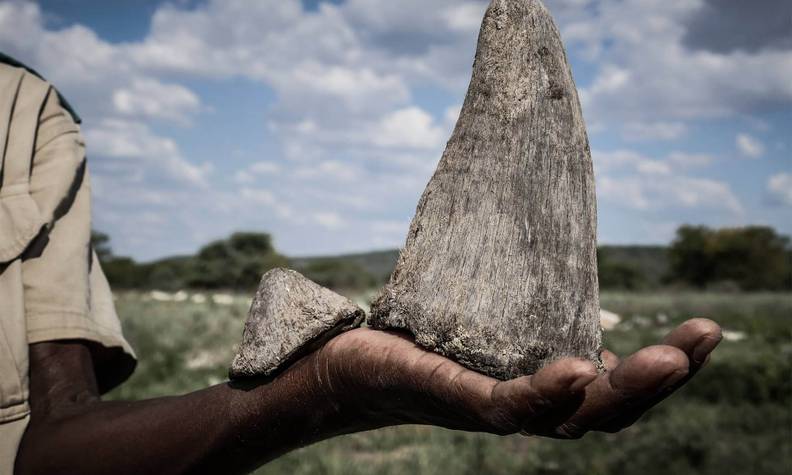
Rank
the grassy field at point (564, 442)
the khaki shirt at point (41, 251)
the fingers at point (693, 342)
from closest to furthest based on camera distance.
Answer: the fingers at point (693, 342) → the khaki shirt at point (41, 251) → the grassy field at point (564, 442)

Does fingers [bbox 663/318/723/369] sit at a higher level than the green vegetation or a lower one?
higher

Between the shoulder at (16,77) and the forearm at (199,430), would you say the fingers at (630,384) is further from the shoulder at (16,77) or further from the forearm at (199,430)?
the shoulder at (16,77)

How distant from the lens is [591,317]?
1.85 m

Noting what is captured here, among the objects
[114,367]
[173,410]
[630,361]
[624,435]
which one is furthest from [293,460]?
[630,361]

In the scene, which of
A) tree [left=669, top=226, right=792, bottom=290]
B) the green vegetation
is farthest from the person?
tree [left=669, top=226, right=792, bottom=290]

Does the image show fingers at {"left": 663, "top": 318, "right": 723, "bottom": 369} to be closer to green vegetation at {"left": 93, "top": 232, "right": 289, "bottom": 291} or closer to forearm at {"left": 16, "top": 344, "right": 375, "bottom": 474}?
forearm at {"left": 16, "top": 344, "right": 375, "bottom": 474}

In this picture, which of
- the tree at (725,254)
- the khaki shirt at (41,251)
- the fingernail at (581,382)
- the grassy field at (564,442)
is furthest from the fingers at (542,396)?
the tree at (725,254)

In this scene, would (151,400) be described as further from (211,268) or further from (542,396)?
(211,268)

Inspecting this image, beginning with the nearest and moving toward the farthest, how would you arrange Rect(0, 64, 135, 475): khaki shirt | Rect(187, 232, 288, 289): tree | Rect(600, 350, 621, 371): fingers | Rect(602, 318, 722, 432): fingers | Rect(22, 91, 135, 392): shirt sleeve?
1. Rect(602, 318, 722, 432): fingers
2. Rect(600, 350, 621, 371): fingers
3. Rect(0, 64, 135, 475): khaki shirt
4. Rect(22, 91, 135, 392): shirt sleeve
5. Rect(187, 232, 288, 289): tree

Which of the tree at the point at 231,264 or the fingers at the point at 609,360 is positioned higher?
the fingers at the point at 609,360

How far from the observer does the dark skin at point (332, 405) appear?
134 cm

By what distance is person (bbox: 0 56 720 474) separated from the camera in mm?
1379

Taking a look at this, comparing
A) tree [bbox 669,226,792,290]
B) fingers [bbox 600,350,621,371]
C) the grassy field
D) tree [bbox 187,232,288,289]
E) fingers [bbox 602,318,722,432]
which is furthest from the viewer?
tree [bbox 669,226,792,290]

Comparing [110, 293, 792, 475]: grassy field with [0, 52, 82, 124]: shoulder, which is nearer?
[0, 52, 82, 124]: shoulder
